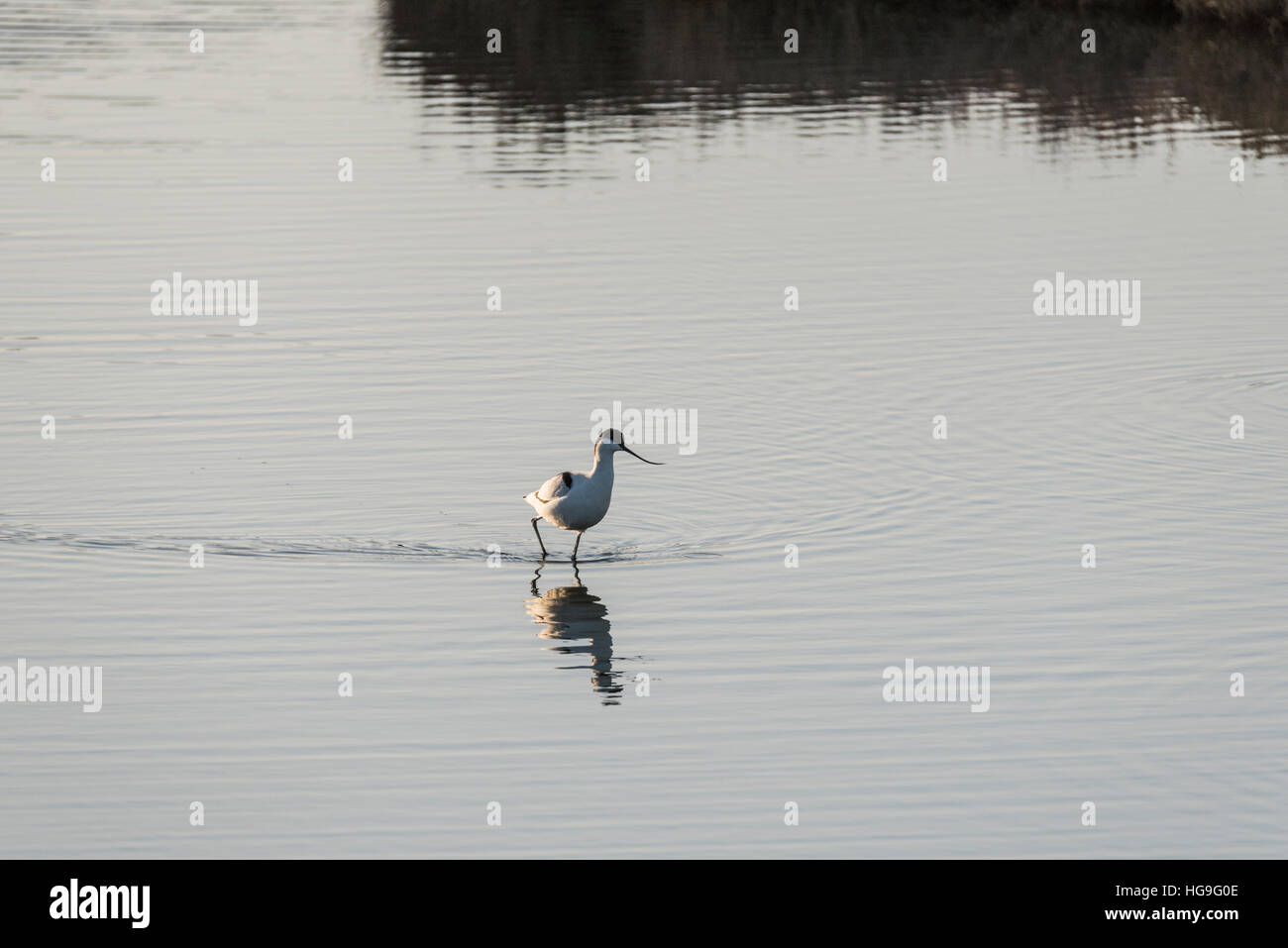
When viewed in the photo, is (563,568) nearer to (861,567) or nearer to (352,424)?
(861,567)

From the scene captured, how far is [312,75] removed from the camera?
3844 cm

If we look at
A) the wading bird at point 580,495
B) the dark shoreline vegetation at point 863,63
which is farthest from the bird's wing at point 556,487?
the dark shoreline vegetation at point 863,63

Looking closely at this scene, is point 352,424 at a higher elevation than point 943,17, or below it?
below

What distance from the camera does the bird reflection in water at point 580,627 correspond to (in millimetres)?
11609

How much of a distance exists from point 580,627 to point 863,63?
28.9m

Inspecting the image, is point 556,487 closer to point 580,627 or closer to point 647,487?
point 580,627

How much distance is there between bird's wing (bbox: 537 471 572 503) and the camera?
538 inches

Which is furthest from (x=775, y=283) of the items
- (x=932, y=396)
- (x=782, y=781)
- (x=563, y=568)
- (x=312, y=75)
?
(x=312, y=75)

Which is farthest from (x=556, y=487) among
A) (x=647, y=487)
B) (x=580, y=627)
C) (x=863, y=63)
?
(x=863, y=63)

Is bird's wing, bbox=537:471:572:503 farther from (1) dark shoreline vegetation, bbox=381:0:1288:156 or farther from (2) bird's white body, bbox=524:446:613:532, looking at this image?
(1) dark shoreline vegetation, bbox=381:0:1288:156

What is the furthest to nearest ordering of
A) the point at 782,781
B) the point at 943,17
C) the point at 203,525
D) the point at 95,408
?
1. the point at 943,17
2. the point at 95,408
3. the point at 203,525
4. the point at 782,781

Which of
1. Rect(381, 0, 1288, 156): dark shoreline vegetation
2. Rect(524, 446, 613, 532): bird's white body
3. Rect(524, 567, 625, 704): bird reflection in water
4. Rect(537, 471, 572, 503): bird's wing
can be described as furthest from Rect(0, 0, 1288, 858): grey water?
Rect(381, 0, 1288, 156): dark shoreline vegetation

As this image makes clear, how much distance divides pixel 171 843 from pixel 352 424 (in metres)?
7.88

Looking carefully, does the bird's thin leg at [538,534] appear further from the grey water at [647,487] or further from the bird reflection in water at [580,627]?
the bird reflection in water at [580,627]
